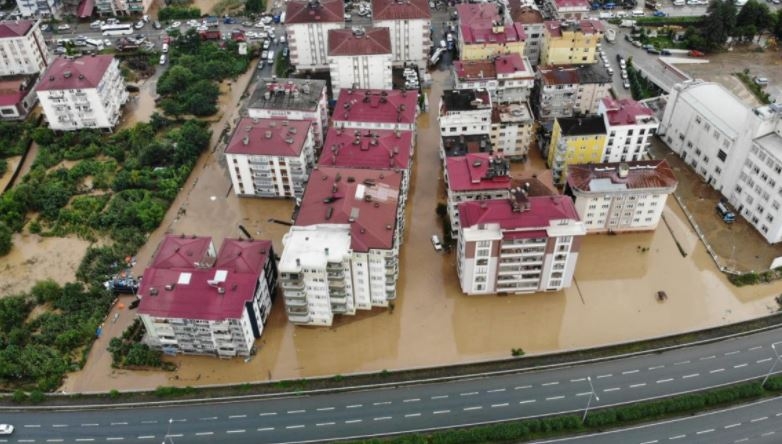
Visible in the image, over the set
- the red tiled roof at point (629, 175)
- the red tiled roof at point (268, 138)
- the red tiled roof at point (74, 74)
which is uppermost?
the red tiled roof at point (74, 74)

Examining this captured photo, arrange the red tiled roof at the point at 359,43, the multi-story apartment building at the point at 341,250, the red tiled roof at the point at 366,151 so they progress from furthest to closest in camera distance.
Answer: the red tiled roof at the point at 359,43 → the red tiled roof at the point at 366,151 → the multi-story apartment building at the point at 341,250

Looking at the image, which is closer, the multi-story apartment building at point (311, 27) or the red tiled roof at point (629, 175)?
the red tiled roof at point (629, 175)

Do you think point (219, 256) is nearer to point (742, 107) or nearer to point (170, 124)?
point (170, 124)

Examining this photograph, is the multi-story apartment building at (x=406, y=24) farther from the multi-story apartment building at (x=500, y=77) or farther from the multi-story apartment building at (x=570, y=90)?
the multi-story apartment building at (x=570, y=90)

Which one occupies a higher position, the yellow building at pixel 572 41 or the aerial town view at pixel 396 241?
the yellow building at pixel 572 41

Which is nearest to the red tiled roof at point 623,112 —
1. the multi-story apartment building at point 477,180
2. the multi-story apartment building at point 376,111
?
the multi-story apartment building at point 477,180

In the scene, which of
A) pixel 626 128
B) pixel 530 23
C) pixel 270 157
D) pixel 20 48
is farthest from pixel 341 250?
pixel 20 48

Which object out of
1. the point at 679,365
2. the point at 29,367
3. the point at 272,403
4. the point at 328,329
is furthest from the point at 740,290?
the point at 29,367
